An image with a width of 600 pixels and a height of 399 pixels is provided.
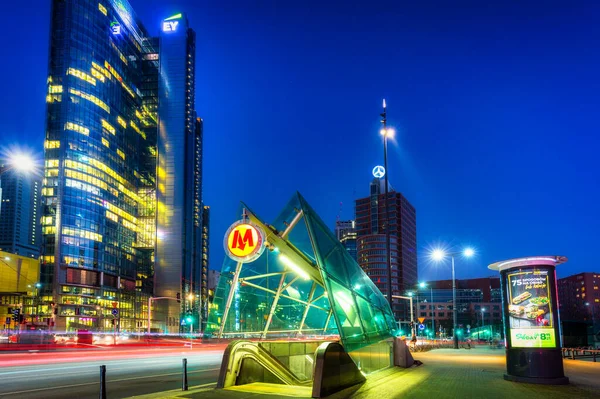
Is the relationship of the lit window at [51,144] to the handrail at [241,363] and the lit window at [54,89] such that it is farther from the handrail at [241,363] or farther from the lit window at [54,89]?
the handrail at [241,363]

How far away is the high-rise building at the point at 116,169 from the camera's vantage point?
104 m

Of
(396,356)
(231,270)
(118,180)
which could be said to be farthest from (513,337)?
(118,180)

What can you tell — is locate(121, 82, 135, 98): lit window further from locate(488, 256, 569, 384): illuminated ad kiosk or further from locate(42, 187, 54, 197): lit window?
locate(488, 256, 569, 384): illuminated ad kiosk

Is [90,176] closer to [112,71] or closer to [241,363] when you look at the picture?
[112,71]

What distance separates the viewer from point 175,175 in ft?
476

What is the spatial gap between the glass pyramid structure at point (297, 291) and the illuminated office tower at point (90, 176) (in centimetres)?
8066

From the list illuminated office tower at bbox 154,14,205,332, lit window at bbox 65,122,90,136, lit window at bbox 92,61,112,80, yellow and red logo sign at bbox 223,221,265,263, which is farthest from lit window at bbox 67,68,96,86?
yellow and red logo sign at bbox 223,221,265,263

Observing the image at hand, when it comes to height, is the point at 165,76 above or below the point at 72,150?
above

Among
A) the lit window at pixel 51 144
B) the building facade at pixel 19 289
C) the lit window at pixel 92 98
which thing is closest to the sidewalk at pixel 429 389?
the building facade at pixel 19 289

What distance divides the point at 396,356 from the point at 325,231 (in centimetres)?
586

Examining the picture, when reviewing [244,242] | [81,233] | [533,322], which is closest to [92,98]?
[81,233]

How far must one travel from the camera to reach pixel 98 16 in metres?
115

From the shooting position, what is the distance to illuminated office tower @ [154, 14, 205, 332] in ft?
→ 462

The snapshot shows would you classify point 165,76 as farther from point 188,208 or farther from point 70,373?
point 70,373
